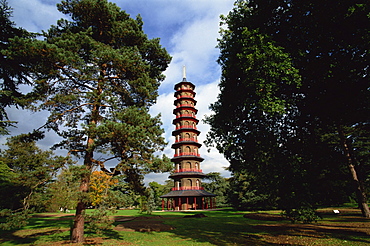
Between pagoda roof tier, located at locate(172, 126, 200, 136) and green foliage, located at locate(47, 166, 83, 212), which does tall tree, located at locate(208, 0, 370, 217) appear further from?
pagoda roof tier, located at locate(172, 126, 200, 136)

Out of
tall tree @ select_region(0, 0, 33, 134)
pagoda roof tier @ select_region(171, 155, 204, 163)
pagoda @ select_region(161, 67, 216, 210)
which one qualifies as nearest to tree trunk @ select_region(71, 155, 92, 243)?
tall tree @ select_region(0, 0, 33, 134)

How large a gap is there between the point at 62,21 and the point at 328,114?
15322mm

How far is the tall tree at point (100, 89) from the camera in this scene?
31.4ft

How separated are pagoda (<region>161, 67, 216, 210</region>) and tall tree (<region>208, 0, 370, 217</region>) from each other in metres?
23.8

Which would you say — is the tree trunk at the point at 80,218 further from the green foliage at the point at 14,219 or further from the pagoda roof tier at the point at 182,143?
the pagoda roof tier at the point at 182,143

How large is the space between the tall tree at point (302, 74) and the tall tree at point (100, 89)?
4775 millimetres

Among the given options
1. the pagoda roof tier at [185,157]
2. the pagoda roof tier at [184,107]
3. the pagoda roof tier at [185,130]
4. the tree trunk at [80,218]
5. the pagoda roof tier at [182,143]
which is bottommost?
the tree trunk at [80,218]

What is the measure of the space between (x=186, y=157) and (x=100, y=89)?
25.1 meters

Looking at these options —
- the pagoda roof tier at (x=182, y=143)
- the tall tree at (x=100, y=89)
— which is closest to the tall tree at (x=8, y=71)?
the tall tree at (x=100, y=89)

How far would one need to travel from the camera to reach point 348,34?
716 cm

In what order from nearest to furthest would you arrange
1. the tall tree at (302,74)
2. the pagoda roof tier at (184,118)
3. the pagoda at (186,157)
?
1. the tall tree at (302,74)
2. the pagoda at (186,157)
3. the pagoda roof tier at (184,118)

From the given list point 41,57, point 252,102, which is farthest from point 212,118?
point 41,57

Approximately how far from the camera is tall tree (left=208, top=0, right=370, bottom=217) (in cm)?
723

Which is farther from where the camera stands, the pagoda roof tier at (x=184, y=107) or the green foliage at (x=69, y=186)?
the pagoda roof tier at (x=184, y=107)
